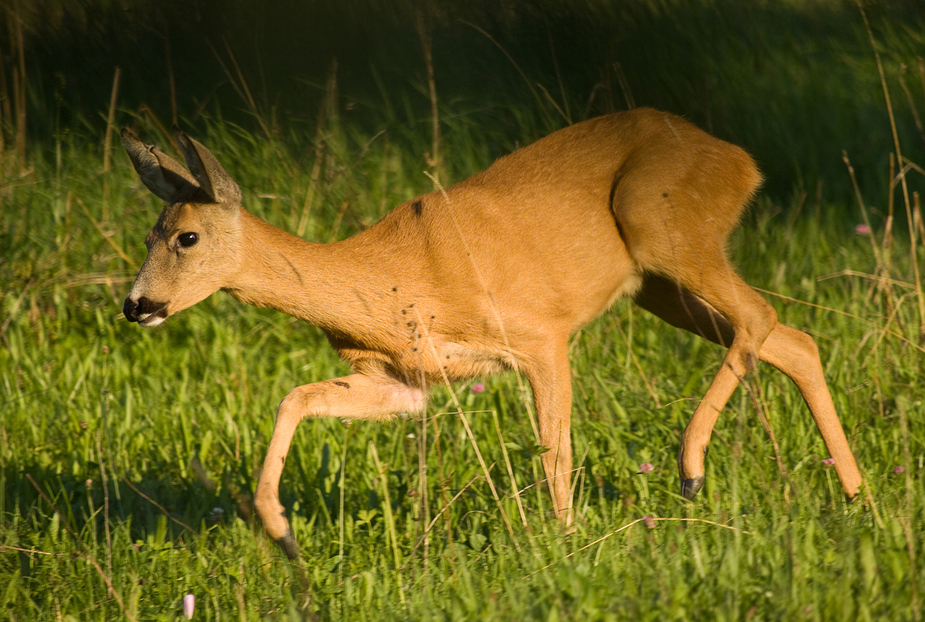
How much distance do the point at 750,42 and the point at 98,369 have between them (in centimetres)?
592

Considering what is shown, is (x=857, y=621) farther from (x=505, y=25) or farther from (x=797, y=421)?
(x=505, y=25)

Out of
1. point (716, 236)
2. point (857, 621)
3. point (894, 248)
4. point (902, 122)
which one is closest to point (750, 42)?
point (902, 122)

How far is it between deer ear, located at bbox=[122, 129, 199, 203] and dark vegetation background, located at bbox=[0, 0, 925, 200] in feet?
10.5

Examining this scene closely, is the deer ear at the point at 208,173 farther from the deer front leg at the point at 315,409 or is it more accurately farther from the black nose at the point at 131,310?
the deer front leg at the point at 315,409

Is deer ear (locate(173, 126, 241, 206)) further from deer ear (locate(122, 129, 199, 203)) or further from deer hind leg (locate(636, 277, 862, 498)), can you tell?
deer hind leg (locate(636, 277, 862, 498))

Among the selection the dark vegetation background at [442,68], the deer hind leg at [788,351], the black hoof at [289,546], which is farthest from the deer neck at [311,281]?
the dark vegetation background at [442,68]

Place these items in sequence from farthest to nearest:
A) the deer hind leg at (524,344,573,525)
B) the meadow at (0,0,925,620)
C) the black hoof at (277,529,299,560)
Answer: the deer hind leg at (524,344,573,525) < the black hoof at (277,529,299,560) < the meadow at (0,0,925,620)

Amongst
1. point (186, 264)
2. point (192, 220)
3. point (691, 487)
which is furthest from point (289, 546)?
point (691, 487)

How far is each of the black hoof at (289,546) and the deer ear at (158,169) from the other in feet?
4.68

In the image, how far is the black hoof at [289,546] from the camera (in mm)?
3904

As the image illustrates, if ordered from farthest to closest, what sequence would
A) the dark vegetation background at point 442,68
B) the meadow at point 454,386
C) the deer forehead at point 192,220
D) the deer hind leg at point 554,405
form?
the dark vegetation background at point 442,68 → the deer hind leg at point 554,405 → the deer forehead at point 192,220 → the meadow at point 454,386

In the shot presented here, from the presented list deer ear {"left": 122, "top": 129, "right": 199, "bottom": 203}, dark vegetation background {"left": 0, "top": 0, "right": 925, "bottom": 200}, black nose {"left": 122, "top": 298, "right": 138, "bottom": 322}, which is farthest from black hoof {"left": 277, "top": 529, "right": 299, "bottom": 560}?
dark vegetation background {"left": 0, "top": 0, "right": 925, "bottom": 200}

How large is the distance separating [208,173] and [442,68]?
454cm

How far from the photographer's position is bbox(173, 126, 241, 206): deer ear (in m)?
3.97
